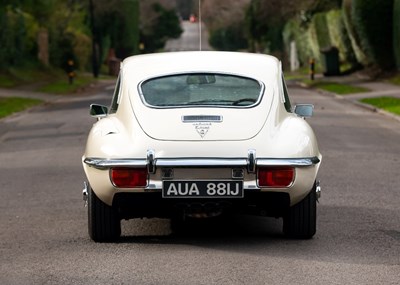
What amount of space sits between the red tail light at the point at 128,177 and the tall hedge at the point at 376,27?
36.2 m

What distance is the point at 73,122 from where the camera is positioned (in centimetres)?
2684

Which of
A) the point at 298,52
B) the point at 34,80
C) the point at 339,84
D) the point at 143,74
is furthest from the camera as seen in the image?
the point at 298,52

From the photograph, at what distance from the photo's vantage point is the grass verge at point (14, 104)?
105 feet

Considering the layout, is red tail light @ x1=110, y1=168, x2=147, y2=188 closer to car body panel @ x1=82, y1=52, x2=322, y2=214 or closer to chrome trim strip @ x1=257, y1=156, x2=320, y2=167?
car body panel @ x1=82, y1=52, x2=322, y2=214

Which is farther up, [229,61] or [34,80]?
[229,61]

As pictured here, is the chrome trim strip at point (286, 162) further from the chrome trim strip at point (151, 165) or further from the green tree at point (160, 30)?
the green tree at point (160, 30)

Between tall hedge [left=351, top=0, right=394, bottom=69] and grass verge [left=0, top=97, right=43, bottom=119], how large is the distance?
12721mm

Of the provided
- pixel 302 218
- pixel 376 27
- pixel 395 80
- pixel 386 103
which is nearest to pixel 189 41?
pixel 376 27

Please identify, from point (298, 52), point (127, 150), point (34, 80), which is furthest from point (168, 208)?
point (298, 52)

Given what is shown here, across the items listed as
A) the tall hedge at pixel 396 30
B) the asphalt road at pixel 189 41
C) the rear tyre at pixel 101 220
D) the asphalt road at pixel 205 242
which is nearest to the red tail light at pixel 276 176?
the asphalt road at pixel 205 242

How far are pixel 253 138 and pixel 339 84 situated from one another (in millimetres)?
36685

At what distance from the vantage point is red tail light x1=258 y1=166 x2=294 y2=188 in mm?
9086

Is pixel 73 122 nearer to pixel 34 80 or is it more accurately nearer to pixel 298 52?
pixel 34 80

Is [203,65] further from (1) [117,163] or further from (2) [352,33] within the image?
(2) [352,33]
